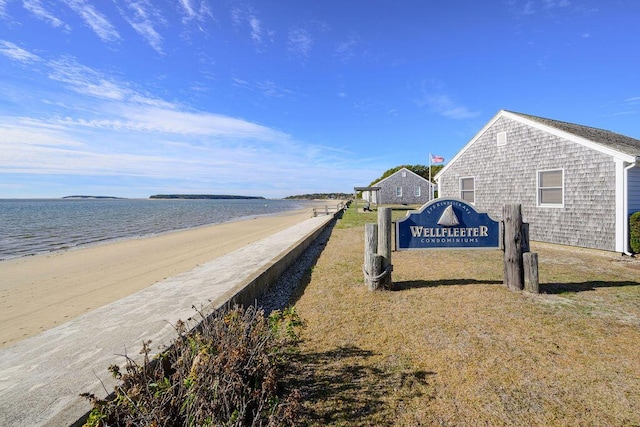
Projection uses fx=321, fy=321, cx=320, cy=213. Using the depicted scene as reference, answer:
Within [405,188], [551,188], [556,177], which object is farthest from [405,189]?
[556,177]

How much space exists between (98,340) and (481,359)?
465 centimetres

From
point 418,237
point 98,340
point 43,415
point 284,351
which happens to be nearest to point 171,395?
point 43,415

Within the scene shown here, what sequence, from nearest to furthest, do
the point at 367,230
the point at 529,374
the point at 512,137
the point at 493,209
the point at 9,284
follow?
1. the point at 529,374
2. the point at 367,230
3. the point at 9,284
4. the point at 512,137
5. the point at 493,209

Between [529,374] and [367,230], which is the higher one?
[367,230]

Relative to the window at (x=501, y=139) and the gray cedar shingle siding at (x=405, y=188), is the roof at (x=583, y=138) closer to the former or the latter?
the window at (x=501, y=139)

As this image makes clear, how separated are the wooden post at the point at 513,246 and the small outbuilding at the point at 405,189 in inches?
1304

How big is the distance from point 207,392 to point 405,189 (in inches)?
1528

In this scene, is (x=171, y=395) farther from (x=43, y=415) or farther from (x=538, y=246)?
(x=538, y=246)

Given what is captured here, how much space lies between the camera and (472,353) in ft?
12.0

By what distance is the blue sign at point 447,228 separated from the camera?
20.1 feet

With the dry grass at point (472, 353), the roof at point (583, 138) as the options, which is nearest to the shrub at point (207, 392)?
the dry grass at point (472, 353)

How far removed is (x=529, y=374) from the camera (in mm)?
3213

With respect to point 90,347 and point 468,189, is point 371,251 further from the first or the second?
point 468,189

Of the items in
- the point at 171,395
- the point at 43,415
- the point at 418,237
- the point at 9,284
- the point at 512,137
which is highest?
the point at 512,137
